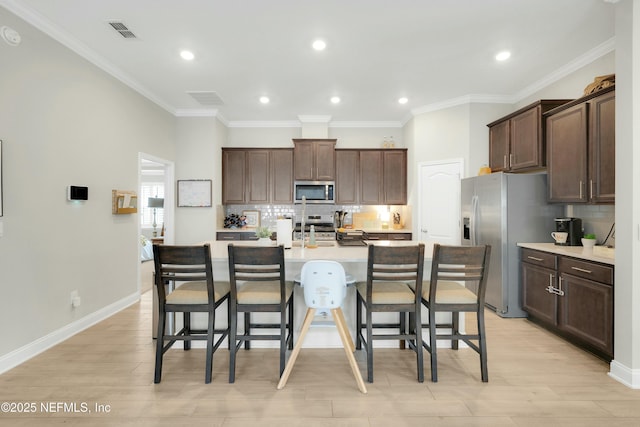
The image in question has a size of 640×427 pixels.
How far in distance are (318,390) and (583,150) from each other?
3192mm

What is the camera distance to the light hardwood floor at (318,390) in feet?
6.22

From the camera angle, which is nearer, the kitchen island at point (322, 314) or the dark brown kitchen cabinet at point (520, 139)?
the kitchen island at point (322, 314)

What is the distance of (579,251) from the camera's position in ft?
9.59

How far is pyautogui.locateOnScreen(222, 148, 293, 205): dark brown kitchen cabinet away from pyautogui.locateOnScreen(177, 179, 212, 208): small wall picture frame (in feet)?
1.42

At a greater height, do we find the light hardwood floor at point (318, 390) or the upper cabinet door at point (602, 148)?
the upper cabinet door at point (602, 148)

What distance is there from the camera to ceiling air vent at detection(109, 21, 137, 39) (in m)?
2.82

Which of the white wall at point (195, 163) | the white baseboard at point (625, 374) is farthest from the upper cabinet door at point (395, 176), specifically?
the white baseboard at point (625, 374)

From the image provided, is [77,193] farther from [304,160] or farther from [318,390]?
[304,160]

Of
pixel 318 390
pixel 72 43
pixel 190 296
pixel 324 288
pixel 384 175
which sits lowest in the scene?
pixel 318 390

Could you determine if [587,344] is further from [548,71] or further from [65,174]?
[65,174]

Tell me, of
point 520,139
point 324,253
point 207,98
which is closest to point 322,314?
point 324,253

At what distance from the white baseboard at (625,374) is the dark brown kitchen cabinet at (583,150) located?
1.33 m

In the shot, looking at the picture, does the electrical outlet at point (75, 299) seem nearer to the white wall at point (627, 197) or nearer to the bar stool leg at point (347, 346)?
the bar stool leg at point (347, 346)

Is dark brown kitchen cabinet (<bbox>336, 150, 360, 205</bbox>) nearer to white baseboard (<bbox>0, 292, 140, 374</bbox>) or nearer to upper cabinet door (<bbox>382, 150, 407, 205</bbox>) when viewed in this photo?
upper cabinet door (<bbox>382, 150, 407, 205</bbox>)
